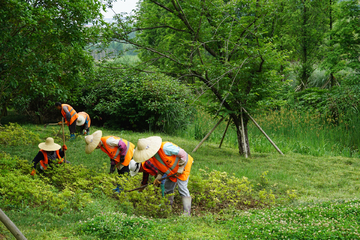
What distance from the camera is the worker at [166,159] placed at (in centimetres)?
512

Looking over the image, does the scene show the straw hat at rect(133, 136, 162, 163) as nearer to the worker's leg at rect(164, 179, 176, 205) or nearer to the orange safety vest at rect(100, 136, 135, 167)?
the worker's leg at rect(164, 179, 176, 205)

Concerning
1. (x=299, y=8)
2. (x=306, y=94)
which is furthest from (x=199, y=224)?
(x=299, y=8)

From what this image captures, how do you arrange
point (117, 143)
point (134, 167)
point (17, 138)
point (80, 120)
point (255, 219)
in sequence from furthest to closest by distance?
point (80, 120) < point (17, 138) < point (117, 143) < point (134, 167) < point (255, 219)

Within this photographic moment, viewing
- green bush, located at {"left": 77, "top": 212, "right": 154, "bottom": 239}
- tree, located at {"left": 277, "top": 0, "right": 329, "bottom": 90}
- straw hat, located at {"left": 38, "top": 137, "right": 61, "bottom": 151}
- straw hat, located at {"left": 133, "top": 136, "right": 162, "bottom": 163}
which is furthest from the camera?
tree, located at {"left": 277, "top": 0, "right": 329, "bottom": 90}

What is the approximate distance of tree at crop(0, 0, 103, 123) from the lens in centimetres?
631

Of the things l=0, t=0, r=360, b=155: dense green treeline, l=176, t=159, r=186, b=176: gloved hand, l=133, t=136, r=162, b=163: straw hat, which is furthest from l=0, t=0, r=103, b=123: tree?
l=176, t=159, r=186, b=176: gloved hand

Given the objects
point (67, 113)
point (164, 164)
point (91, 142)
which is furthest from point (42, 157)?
point (67, 113)

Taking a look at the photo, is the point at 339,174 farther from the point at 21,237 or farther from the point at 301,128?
the point at 21,237

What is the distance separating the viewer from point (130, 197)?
536 centimetres

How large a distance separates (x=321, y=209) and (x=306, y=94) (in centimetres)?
1166

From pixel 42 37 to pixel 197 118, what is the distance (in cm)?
1006

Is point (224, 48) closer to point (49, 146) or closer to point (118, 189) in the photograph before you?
point (118, 189)

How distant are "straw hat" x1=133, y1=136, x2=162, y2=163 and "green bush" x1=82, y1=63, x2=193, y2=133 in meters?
6.87

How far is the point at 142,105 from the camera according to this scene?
13391 millimetres
